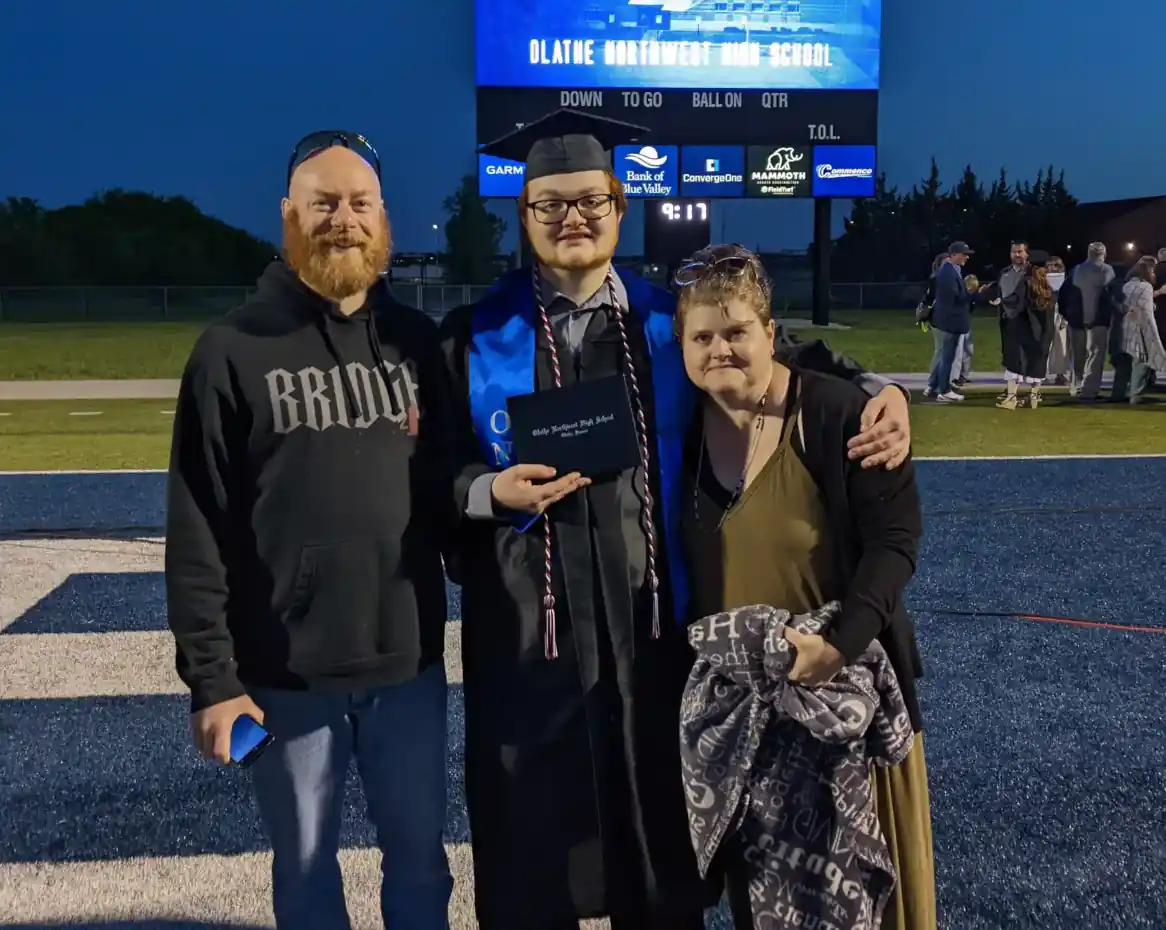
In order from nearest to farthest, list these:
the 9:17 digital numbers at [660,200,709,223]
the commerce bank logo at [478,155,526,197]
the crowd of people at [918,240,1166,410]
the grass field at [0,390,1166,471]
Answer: the grass field at [0,390,1166,471] → the crowd of people at [918,240,1166,410] → the commerce bank logo at [478,155,526,197] → the 9:17 digital numbers at [660,200,709,223]

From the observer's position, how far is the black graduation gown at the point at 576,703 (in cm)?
230

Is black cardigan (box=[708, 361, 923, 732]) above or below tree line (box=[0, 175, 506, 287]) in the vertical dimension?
below

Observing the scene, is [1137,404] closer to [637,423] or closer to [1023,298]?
[1023,298]

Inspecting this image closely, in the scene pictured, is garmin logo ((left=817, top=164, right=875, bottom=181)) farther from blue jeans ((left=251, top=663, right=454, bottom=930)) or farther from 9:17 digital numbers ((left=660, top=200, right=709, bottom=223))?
blue jeans ((left=251, top=663, right=454, bottom=930))

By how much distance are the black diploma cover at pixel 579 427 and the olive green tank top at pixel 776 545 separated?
9.3 inches

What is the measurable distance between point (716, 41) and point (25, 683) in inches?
685

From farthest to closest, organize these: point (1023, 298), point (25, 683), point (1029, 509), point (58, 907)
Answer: point (1023, 298) < point (1029, 509) < point (25, 683) < point (58, 907)

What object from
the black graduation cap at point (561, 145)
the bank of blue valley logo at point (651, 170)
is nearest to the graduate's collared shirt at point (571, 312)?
the black graduation cap at point (561, 145)

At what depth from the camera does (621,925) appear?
246 cm

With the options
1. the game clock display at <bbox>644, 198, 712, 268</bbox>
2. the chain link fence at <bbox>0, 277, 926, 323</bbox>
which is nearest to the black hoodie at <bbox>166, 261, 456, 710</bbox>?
the game clock display at <bbox>644, 198, 712, 268</bbox>

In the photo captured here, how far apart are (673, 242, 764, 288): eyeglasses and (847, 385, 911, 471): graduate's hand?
0.35m

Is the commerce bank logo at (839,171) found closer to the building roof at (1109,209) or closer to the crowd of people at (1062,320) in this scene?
the crowd of people at (1062,320)

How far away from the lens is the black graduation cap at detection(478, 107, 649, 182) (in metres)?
2.30

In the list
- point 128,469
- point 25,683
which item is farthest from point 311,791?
point 128,469
